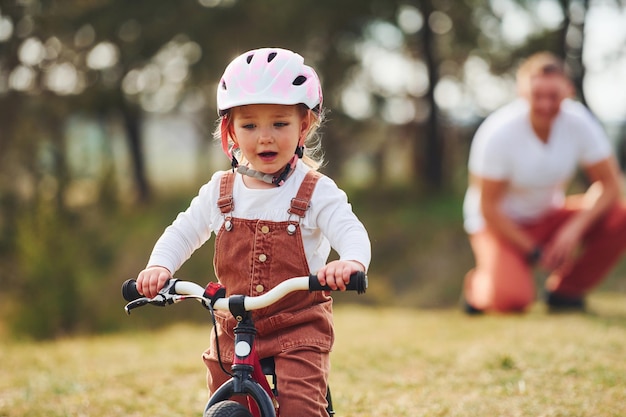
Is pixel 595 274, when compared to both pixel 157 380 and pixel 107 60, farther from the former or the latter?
pixel 107 60

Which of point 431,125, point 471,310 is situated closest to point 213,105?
point 431,125

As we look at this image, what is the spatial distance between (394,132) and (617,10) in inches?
206

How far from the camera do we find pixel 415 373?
16.1 ft

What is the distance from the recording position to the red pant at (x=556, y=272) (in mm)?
7242

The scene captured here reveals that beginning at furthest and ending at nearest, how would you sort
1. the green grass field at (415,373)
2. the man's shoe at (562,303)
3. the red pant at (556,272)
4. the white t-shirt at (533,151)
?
the man's shoe at (562,303), the red pant at (556,272), the white t-shirt at (533,151), the green grass field at (415,373)

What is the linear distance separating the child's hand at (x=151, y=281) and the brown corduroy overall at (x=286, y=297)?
0.26 m

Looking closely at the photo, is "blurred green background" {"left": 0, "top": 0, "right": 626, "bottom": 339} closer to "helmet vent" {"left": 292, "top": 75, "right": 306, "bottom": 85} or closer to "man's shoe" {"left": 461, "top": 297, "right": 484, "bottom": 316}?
"man's shoe" {"left": 461, "top": 297, "right": 484, "bottom": 316}

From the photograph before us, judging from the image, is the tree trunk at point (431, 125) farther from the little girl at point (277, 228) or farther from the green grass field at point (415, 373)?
the little girl at point (277, 228)

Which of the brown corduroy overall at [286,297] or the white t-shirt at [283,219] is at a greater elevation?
the white t-shirt at [283,219]

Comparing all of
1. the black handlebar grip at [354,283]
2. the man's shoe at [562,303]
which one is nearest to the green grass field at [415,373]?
the man's shoe at [562,303]

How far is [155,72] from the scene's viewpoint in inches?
730

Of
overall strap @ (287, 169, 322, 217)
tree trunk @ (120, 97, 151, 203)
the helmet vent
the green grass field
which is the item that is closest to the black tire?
Answer: overall strap @ (287, 169, 322, 217)

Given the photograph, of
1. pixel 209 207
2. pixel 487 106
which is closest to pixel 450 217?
pixel 487 106

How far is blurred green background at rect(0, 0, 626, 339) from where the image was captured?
12383 millimetres
